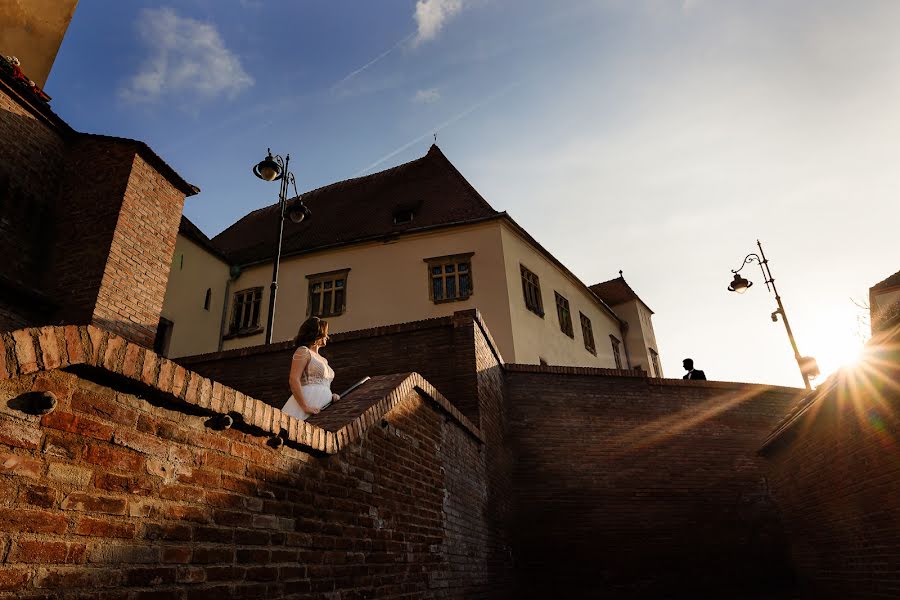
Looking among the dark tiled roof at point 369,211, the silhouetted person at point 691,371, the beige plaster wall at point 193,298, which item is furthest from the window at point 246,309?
the silhouetted person at point 691,371

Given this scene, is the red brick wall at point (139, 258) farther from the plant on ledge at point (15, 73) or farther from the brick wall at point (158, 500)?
the brick wall at point (158, 500)

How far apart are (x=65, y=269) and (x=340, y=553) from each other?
795 centimetres

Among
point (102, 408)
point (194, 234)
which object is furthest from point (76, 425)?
point (194, 234)

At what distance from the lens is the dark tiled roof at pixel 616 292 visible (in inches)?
1116

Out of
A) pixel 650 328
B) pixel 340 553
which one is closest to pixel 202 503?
pixel 340 553

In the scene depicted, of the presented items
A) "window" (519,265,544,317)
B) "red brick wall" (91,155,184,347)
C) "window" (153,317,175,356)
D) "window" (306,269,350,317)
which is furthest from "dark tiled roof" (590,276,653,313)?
"red brick wall" (91,155,184,347)

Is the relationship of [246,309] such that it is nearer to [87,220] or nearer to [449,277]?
[449,277]

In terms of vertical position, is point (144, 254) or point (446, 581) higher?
point (144, 254)

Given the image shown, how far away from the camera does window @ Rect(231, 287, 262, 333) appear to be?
762 inches

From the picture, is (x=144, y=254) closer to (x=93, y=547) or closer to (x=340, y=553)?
(x=340, y=553)

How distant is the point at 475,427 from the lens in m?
7.27

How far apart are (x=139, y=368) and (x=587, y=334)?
2111 centimetres

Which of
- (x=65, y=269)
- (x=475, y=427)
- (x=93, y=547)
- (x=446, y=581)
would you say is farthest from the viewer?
(x=65, y=269)

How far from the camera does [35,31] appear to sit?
38.8 ft
